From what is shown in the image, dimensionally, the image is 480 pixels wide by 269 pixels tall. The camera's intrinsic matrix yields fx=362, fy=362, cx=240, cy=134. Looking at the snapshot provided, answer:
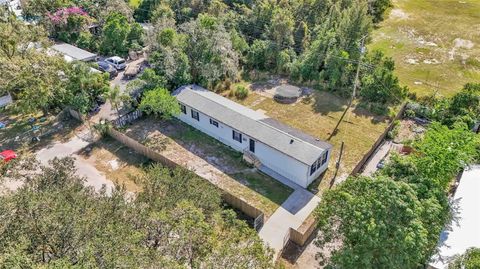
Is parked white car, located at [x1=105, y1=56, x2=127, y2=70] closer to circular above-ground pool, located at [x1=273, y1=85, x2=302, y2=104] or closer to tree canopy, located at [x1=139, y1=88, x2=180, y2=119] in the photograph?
tree canopy, located at [x1=139, y1=88, x2=180, y2=119]

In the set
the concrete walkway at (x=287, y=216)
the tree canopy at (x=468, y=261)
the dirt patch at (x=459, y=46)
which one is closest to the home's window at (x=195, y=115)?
the concrete walkway at (x=287, y=216)

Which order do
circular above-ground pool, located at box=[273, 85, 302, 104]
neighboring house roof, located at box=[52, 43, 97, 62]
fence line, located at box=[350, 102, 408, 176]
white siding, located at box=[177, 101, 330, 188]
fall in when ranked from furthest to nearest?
neighboring house roof, located at box=[52, 43, 97, 62]
circular above-ground pool, located at box=[273, 85, 302, 104]
fence line, located at box=[350, 102, 408, 176]
white siding, located at box=[177, 101, 330, 188]

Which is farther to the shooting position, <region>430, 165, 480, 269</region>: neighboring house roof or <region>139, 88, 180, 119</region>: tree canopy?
<region>139, 88, 180, 119</region>: tree canopy

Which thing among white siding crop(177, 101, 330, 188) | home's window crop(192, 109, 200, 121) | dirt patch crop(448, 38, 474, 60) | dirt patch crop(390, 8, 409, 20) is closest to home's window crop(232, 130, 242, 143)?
white siding crop(177, 101, 330, 188)

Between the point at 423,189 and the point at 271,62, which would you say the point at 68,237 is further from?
the point at 271,62

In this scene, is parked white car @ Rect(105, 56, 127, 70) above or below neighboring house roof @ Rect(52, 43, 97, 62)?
below

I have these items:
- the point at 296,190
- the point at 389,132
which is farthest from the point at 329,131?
the point at 296,190

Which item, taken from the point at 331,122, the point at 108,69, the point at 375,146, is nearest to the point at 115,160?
the point at 108,69

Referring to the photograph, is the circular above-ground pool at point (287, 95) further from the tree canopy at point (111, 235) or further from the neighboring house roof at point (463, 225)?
the tree canopy at point (111, 235)
